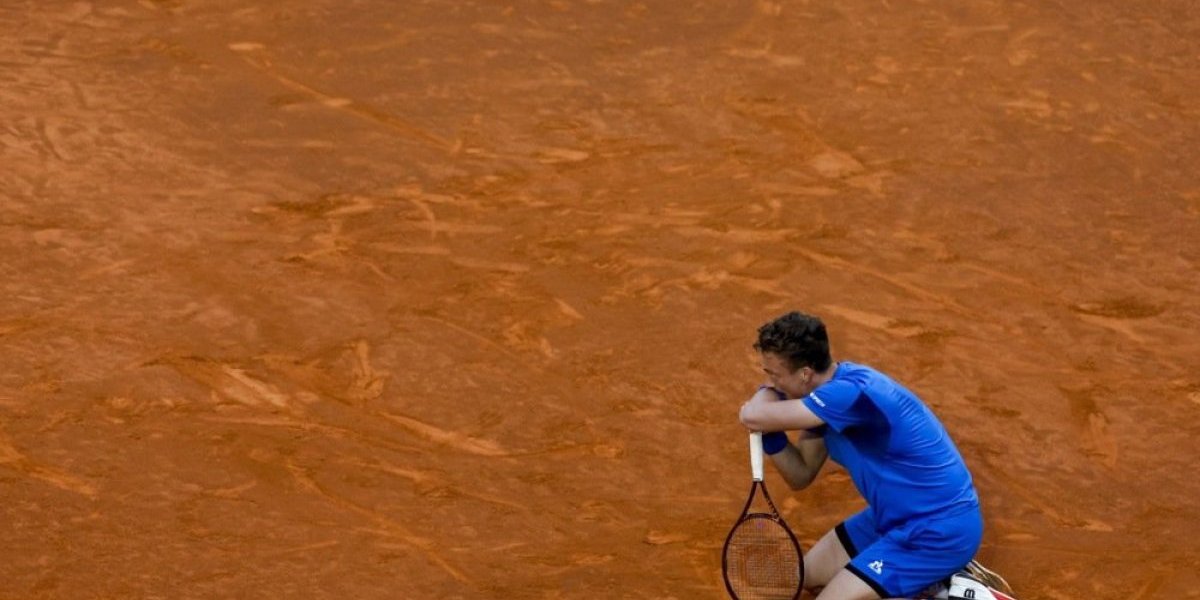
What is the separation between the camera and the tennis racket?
6336 mm

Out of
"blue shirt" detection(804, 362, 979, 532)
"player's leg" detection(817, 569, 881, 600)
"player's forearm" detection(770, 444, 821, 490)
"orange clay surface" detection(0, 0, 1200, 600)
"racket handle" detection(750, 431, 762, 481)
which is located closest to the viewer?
"racket handle" detection(750, 431, 762, 481)

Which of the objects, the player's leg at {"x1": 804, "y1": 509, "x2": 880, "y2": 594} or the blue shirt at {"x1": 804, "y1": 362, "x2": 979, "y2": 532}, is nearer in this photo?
the blue shirt at {"x1": 804, "y1": 362, "x2": 979, "y2": 532}

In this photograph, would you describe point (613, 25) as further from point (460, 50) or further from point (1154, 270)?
point (1154, 270)

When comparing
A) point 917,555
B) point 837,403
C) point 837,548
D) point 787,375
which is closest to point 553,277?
point 837,548

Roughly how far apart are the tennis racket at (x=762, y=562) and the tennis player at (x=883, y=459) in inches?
11.0

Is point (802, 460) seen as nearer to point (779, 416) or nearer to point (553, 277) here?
point (779, 416)

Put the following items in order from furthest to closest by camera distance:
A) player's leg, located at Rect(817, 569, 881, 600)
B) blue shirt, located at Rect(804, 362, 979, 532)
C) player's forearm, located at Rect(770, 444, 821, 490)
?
player's forearm, located at Rect(770, 444, 821, 490) < player's leg, located at Rect(817, 569, 881, 600) < blue shirt, located at Rect(804, 362, 979, 532)

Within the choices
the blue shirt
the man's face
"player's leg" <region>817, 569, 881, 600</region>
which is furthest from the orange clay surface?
the man's face

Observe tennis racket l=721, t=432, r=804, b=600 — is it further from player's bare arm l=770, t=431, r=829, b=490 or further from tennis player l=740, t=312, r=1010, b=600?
tennis player l=740, t=312, r=1010, b=600

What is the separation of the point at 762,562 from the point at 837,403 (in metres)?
0.95

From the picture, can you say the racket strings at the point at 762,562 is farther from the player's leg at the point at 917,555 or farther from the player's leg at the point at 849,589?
the player's leg at the point at 917,555

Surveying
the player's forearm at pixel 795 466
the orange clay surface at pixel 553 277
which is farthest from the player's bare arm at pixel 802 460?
the orange clay surface at pixel 553 277

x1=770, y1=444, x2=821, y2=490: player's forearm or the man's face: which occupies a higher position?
the man's face

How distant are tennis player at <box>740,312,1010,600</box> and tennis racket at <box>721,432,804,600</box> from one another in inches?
11.0
